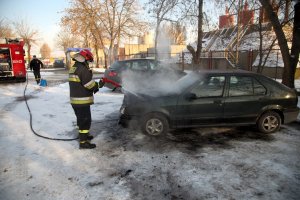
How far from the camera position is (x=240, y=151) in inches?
186

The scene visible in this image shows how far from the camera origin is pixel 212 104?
5.35 m

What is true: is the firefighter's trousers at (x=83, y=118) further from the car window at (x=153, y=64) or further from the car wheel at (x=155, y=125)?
the car window at (x=153, y=64)

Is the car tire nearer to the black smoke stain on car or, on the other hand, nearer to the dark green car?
the dark green car

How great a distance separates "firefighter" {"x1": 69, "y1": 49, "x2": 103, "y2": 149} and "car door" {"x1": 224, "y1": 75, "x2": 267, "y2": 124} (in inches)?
111

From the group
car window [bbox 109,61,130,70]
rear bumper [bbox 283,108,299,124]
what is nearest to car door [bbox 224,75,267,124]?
rear bumper [bbox 283,108,299,124]

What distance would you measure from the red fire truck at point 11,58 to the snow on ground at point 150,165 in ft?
36.6

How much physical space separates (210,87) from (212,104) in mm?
376

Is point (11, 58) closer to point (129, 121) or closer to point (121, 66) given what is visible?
point (121, 66)

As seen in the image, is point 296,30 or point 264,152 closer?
point 264,152

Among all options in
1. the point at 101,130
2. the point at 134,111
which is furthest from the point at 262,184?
the point at 101,130

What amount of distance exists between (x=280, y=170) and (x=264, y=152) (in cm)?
72

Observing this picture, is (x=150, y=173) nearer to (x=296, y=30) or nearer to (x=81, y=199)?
(x=81, y=199)

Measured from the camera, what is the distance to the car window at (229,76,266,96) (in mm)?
5441

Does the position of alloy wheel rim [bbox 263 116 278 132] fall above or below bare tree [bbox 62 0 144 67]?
below
